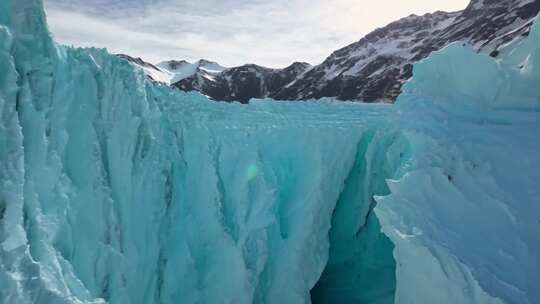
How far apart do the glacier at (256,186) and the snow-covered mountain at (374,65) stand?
Answer: 28804 millimetres

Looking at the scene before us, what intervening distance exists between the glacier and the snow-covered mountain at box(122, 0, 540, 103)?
28.8 metres

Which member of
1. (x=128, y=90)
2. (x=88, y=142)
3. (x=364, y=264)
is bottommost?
(x=364, y=264)

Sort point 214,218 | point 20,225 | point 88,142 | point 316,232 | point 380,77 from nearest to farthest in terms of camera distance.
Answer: point 20,225 < point 88,142 < point 214,218 < point 316,232 < point 380,77

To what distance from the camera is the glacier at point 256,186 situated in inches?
215

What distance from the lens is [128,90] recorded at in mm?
7535

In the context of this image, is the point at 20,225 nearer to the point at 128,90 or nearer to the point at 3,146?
the point at 3,146

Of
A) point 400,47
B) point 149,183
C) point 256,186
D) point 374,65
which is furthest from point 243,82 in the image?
point 149,183

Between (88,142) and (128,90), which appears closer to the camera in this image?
(88,142)

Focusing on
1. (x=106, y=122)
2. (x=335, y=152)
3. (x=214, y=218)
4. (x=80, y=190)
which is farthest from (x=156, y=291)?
(x=335, y=152)

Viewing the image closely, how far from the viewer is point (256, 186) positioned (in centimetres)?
870

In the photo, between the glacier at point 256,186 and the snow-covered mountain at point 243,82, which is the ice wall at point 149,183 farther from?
the snow-covered mountain at point 243,82

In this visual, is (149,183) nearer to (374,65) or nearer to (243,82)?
(374,65)

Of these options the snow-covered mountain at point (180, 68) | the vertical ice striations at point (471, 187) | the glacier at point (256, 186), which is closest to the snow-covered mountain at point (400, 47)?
the snow-covered mountain at point (180, 68)

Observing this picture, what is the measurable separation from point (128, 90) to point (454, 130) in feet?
16.2
